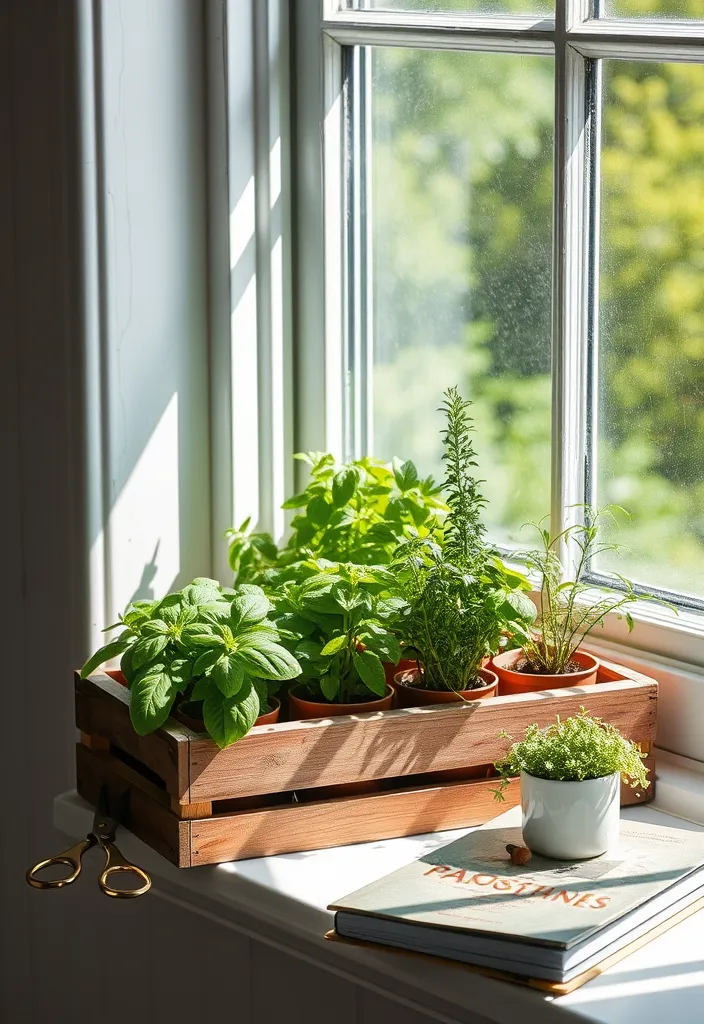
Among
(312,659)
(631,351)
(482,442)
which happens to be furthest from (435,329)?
(312,659)

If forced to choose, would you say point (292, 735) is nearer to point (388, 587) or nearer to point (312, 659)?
point (312, 659)

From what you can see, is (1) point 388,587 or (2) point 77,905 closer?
(1) point 388,587

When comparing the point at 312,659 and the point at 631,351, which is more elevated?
the point at 631,351

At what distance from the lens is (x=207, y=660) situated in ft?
3.45

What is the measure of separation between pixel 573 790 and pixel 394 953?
0.66 ft

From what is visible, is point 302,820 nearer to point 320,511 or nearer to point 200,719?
point 200,719

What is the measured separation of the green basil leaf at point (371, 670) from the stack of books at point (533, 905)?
159 mm

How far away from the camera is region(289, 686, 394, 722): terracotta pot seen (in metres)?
1.12

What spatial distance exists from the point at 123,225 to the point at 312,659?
1.94 ft

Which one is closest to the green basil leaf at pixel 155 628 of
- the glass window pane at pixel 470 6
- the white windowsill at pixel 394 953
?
the white windowsill at pixel 394 953

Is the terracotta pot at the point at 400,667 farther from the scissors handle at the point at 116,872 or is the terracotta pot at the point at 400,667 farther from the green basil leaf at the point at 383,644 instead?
the scissors handle at the point at 116,872

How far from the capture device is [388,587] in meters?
1.19

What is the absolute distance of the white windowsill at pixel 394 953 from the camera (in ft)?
2.84

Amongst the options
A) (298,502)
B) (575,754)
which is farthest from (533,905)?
(298,502)
